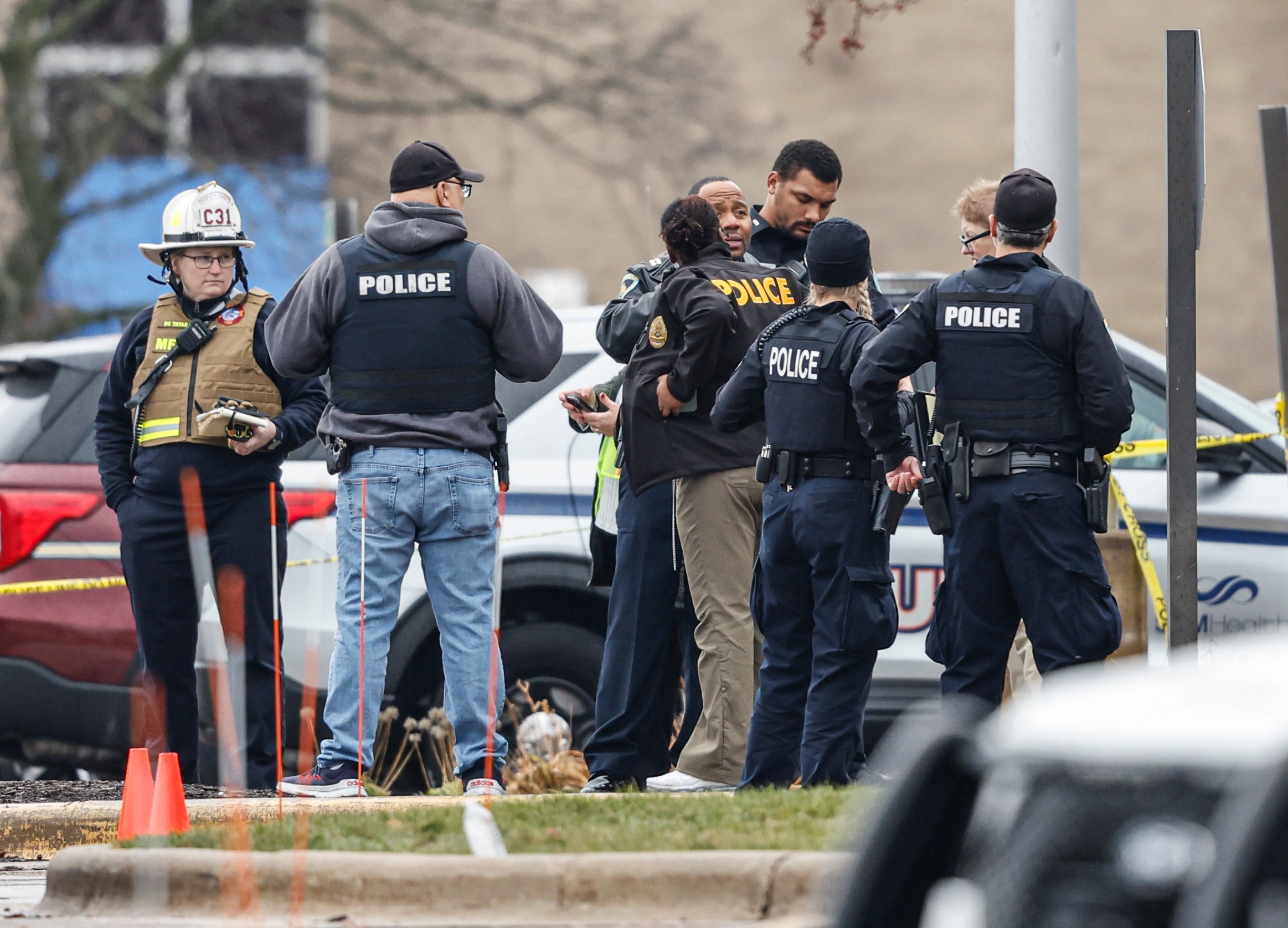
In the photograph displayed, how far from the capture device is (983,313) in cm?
596

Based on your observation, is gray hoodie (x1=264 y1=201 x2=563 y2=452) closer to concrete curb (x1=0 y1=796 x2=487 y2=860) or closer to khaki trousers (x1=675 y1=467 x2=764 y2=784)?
khaki trousers (x1=675 y1=467 x2=764 y2=784)

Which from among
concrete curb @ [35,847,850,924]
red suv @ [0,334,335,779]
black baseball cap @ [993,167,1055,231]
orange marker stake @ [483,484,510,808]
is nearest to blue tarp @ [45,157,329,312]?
red suv @ [0,334,335,779]

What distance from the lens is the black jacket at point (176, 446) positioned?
6969 millimetres

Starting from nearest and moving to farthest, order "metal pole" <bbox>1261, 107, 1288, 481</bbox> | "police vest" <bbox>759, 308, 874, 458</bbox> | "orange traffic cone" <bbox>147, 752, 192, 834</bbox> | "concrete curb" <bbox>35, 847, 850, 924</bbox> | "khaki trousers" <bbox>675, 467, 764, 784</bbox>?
"concrete curb" <bbox>35, 847, 850, 924</bbox> < "orange traffic cone" <bbox>147, 752, 192, 834</bbox> < "police vest" <bbox>759, 308, 874, 458</bbox> < "metal pole" <bbox>1261, 107, 1288, 481</bbox> < "khaki trousers" <bbox>675, 467, 764, 784</bbox>

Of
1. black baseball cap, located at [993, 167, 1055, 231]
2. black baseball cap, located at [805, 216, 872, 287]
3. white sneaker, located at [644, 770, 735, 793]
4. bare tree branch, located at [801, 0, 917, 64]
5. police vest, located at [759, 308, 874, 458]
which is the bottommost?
white sneaker, located at [644, 770, 735, 793]

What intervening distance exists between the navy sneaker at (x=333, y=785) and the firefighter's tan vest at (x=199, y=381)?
1.23 m

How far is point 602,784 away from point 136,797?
1.54 meters

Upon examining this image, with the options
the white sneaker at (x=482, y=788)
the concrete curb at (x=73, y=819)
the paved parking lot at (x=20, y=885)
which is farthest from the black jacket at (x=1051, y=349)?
the paved parking lot at (x=20, y=885)

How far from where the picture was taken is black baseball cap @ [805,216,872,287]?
614 cm

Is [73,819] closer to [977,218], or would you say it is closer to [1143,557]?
[977,218]

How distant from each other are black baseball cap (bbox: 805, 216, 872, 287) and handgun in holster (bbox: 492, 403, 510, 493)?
3.85 ft

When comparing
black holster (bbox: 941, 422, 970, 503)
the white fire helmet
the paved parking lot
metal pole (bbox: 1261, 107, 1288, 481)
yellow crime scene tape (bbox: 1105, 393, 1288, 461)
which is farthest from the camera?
yellow crime scene tape (bbox: 1105, 393, 1288, 461)

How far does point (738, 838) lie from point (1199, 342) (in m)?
15.5

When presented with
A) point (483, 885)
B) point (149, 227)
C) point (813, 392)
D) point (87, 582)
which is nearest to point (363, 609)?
point (87, 582)
